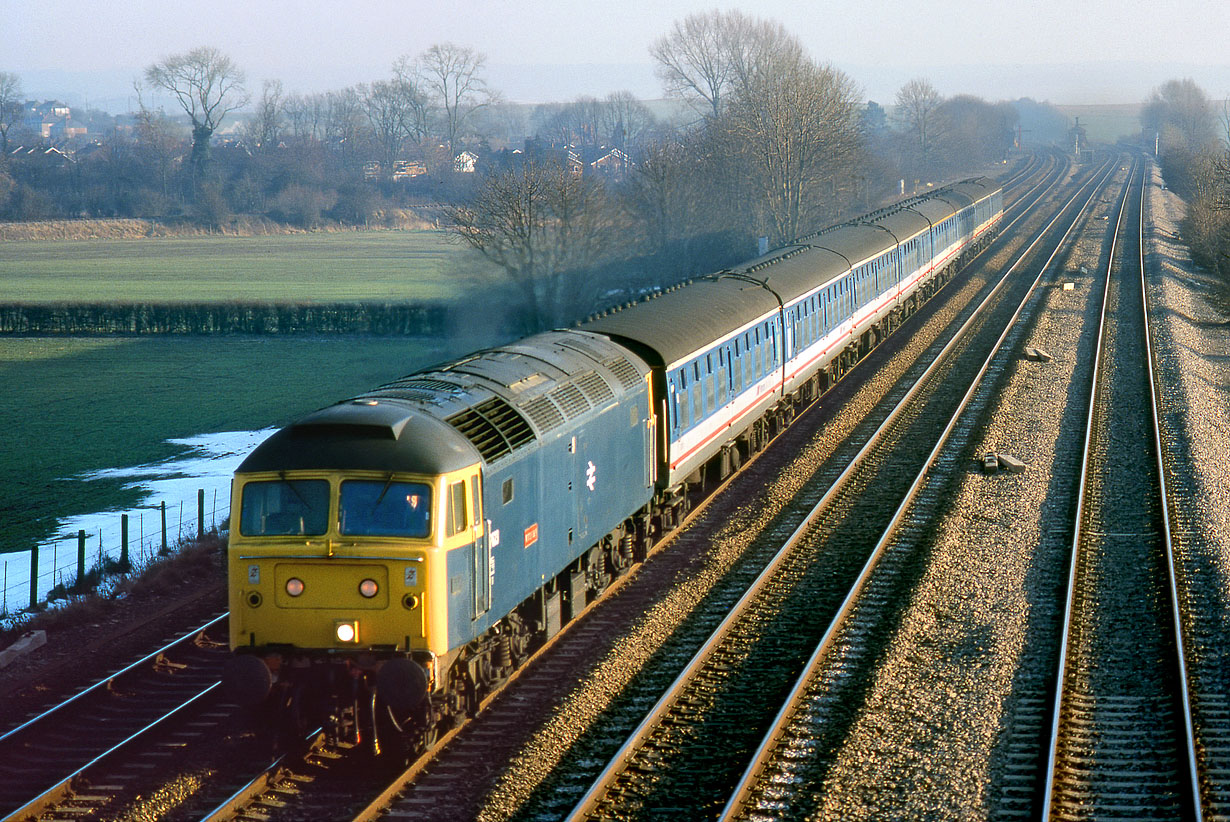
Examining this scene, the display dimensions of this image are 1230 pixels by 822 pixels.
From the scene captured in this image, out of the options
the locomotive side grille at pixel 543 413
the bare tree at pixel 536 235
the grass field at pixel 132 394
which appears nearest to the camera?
the locomotive side grille at pixel 543 413

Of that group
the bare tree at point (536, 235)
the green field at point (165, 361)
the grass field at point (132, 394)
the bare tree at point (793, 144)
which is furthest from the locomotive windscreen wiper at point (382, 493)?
the bare tree at point (793, 144)

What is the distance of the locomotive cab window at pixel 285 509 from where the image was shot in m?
11.4

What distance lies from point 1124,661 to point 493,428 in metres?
7.78

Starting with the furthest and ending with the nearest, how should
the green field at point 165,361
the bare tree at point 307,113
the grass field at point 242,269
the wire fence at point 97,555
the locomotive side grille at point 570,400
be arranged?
the bare tree at point 307,113 < the grass field at point 242,269 < the green field at point 165,361 < the wire fence at point 97,555 < the locomotive side grille at point 570,400

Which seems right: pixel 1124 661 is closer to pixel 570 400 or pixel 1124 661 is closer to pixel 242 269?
pixel 570 400

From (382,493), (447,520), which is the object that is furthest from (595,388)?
(382,493)

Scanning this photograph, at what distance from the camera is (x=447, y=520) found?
37.3 ft

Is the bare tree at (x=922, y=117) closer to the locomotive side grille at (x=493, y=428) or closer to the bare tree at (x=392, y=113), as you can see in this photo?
the bare tree at (x=392, y=113)

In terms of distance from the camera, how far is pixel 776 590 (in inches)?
673

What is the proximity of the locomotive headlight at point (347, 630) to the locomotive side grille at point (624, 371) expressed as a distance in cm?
617

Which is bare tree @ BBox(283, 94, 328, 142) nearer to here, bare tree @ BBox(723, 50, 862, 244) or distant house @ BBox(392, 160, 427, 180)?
distant house @ BBox(392, 160, 427, 180)

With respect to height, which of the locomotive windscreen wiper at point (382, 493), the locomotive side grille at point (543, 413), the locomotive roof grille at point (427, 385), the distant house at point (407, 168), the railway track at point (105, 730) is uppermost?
Result: the distant house at point (407, 168)

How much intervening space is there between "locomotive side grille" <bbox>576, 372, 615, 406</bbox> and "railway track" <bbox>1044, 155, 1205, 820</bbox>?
6.15 meters

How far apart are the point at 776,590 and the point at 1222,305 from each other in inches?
1474
